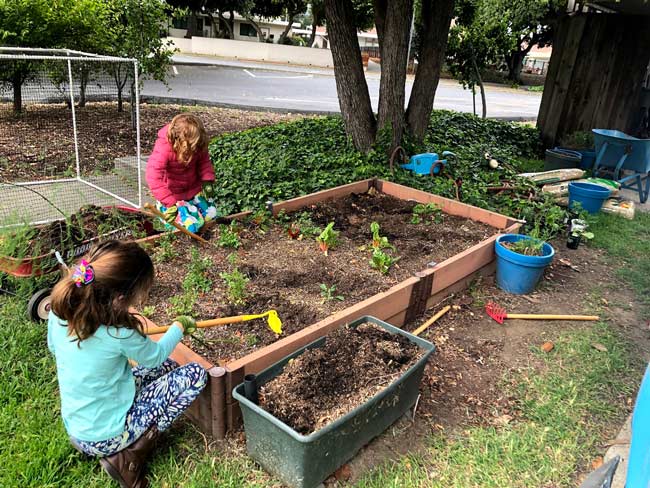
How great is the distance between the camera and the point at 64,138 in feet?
24.9

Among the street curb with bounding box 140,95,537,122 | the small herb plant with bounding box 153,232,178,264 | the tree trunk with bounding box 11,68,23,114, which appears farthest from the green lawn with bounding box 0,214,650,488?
the street curb with bounding box 140,95,537,122

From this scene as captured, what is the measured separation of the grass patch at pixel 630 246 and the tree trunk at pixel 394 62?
2705 mm

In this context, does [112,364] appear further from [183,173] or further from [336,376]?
[183,173]

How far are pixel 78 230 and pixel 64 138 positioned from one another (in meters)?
4.62

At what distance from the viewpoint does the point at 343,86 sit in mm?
6488

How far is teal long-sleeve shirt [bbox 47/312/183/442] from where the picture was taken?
2.05 meters

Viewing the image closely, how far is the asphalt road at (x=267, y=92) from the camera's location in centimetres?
1312

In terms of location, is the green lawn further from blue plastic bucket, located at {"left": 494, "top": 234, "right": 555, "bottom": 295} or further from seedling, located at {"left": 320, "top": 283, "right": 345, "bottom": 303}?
seedling, located at {"left": 320, "top": 283, "right": 345, "bottom": 303}

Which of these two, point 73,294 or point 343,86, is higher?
point 343,86

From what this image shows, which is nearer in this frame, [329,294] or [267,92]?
[329,294]

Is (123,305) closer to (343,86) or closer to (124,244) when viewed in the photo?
(124,244)

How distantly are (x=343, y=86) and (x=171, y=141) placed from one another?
10.4 ft

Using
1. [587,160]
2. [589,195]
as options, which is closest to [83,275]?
[589,195]

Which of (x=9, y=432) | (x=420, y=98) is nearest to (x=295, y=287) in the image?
(x=9, y=432)
